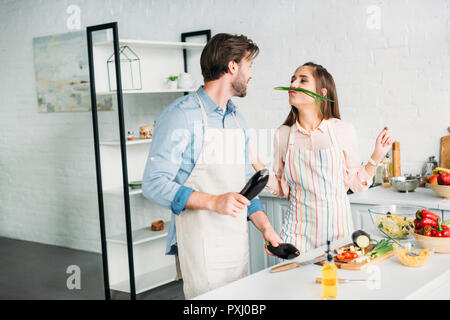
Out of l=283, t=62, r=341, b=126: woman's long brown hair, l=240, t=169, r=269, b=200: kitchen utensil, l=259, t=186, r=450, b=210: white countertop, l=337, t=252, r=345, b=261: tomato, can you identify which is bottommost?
l=259, t=186, r=450, b=210: white countertop

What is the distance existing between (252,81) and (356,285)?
3.08 meters

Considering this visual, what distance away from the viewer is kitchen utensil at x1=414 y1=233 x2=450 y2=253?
210 centimetres

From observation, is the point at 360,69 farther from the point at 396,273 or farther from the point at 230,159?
the point at 396,273

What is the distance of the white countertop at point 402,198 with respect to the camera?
3172 mm

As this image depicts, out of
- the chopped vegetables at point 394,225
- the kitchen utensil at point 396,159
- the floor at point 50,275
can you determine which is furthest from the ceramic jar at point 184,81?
the chopped vegetables at point 394,225

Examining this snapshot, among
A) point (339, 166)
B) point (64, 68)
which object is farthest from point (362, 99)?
point (64, 68)

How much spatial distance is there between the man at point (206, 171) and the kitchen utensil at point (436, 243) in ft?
1.89

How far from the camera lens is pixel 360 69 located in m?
4.00

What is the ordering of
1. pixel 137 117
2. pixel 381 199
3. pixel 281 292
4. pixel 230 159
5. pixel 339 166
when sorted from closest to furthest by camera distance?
pixel 281 292 → pixel 230 159 → pixel 339 166 → pixel 381 199 → pixel 137 117

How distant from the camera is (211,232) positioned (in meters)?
2.21

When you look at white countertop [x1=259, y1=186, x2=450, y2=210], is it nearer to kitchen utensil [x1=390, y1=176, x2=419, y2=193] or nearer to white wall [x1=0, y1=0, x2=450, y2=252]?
kitchen utensil [x1=390, y1=176, x2=419, y2=193]

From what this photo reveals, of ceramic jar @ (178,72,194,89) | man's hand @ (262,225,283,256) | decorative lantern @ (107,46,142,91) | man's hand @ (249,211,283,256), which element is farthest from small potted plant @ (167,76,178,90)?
man's hand @ (262,225,283,256)

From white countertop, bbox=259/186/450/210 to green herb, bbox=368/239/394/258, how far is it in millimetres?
1163
